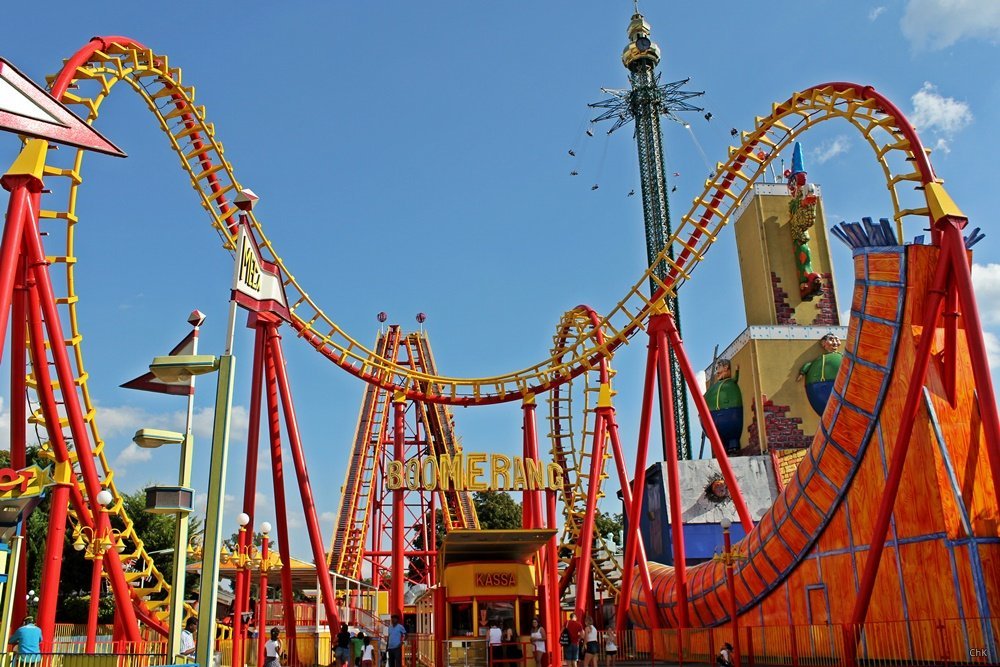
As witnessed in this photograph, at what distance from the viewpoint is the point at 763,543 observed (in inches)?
626

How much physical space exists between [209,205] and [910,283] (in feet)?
42.9

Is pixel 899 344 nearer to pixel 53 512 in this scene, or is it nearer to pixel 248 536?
pixel 248 536

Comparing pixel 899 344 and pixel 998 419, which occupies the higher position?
pixel 899 344

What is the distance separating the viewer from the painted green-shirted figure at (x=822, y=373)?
28062mm

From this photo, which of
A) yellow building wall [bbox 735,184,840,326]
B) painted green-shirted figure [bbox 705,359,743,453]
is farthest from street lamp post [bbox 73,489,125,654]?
yellow building wall [bbox 735,184,840,326]

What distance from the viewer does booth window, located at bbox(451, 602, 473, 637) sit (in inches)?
615

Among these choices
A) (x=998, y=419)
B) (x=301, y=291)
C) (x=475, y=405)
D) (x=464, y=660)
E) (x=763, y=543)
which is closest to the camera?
(x=998, y=419)

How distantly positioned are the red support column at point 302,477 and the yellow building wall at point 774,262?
1872 centimetres

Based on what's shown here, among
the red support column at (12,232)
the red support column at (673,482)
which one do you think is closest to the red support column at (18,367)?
the red support column at (12,232)

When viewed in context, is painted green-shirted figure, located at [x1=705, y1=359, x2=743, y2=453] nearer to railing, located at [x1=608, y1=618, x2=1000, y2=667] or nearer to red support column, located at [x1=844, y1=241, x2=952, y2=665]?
railing, located at [x1=608, y1=618, x2=1000, y2=667]

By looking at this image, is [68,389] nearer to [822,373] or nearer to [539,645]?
[539,645]

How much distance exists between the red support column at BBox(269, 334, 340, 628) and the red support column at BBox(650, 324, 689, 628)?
6.67 m

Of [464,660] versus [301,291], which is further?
[301,291]

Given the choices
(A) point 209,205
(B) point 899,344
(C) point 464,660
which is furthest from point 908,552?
(A) point 209,205
